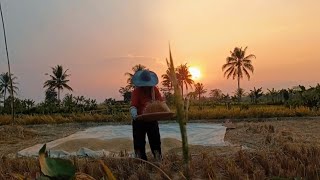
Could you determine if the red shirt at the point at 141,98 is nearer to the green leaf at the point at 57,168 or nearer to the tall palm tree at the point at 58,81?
the green leaf at the point at 57,168

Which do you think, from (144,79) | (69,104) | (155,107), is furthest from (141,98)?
(69,104)

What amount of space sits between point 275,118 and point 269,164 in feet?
47.6

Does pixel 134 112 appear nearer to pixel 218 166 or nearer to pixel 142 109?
pixel 142 109

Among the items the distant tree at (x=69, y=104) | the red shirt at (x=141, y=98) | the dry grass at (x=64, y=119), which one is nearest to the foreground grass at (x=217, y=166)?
the red shirt at (x=141, y=98)

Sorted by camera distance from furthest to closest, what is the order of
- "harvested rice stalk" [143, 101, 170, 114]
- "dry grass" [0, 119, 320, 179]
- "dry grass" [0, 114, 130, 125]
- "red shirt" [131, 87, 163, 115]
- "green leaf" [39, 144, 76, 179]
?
"dry grass" [0, 114, 130, 125] → "red shirt" [131, 87, 163, 115] → "harvested rice stalk" [143, 101, 170, 114] → "dry grass" [0, 119, 320, 179] → "green leaf" [39, 144, 76, 179]

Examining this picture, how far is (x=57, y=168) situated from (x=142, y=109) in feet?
16.8

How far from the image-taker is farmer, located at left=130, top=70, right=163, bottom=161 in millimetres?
6664

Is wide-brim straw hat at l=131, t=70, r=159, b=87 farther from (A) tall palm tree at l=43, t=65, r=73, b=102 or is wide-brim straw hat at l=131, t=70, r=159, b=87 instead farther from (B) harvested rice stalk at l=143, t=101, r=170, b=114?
(A) tall palm tree at l=43, t=65, r=73, b=102

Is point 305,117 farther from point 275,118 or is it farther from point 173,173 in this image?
point 173,173

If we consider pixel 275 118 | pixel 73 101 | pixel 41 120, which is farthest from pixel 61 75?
pixel 275 118

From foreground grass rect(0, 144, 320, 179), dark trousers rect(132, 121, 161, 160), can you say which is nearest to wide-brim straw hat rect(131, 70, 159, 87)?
dark trousers rect(132, 121, 161, 160)

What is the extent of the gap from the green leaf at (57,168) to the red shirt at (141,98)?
16.7 feet

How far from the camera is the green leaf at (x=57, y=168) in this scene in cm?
149

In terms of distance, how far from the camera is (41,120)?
1994 centimetres
